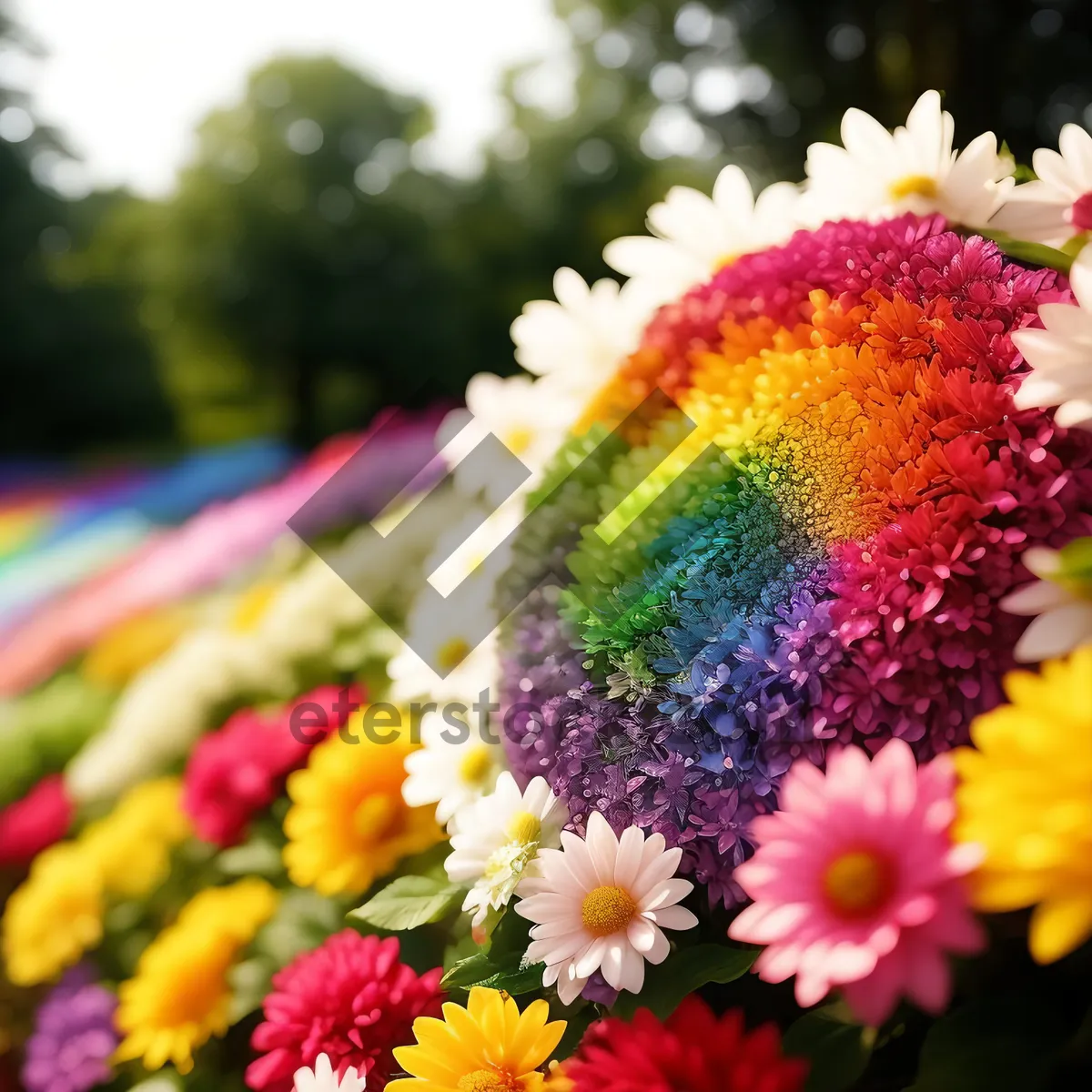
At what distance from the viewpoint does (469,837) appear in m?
0.47

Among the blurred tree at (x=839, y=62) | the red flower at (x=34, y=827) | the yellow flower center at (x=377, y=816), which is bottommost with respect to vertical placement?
the yellow flower center at (x=377, y=816)

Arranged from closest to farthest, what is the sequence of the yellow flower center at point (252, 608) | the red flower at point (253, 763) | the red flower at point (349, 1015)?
the red flower at point (349, 1015) → the red flower at point (253, 763) → the yellow flower center at point (252, 608)

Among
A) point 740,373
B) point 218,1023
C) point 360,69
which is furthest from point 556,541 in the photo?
point 360,69

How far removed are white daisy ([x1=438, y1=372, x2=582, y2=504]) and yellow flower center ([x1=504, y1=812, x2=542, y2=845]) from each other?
12.3 inches

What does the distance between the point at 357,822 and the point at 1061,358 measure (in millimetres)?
500

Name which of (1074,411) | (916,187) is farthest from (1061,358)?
(916,187)

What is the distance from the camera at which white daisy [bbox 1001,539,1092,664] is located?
323 mm

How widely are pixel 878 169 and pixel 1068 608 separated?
1.16 feet

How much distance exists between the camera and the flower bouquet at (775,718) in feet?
1.03

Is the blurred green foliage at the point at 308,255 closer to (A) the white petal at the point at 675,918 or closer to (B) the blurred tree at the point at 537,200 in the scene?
(B) the blurred tree at the point at 537,200

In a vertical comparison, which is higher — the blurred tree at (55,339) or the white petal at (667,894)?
the blurred tree at (55,339)

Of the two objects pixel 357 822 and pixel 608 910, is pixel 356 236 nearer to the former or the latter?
pixel 357 822

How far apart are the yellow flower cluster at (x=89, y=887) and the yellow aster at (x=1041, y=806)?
82 cm

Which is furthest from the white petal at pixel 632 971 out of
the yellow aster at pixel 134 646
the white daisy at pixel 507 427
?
the yellow aster at pixel 134 646
